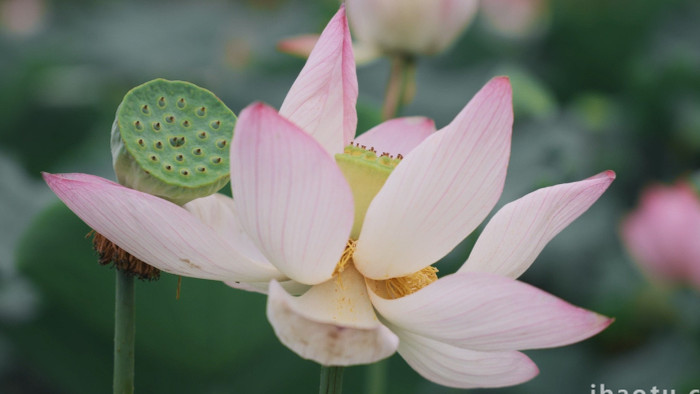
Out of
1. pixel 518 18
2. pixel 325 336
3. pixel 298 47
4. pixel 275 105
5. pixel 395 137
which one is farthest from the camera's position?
pixel 518 18

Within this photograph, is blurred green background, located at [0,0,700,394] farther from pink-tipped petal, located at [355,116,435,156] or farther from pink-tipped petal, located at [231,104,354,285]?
pink-tipped petal, located at [231,104,354,285]

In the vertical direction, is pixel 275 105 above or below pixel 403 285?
above

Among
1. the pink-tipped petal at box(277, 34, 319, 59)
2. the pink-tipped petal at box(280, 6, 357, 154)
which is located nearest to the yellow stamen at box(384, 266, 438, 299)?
the pink-tipped petal at box(280, 6, 357, 154)

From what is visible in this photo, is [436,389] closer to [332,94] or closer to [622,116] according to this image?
[332,94]

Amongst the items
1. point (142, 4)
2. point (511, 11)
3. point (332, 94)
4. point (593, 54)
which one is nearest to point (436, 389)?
point (332, 94)

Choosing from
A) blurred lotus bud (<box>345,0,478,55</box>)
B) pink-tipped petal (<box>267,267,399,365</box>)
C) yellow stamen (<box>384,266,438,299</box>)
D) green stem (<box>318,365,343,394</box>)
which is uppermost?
blurred lotus bud (<box>345,0,478,55</box>)

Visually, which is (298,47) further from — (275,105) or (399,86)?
(275,105)

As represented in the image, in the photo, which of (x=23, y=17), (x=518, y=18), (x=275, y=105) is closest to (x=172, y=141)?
(x=275, y=105)
